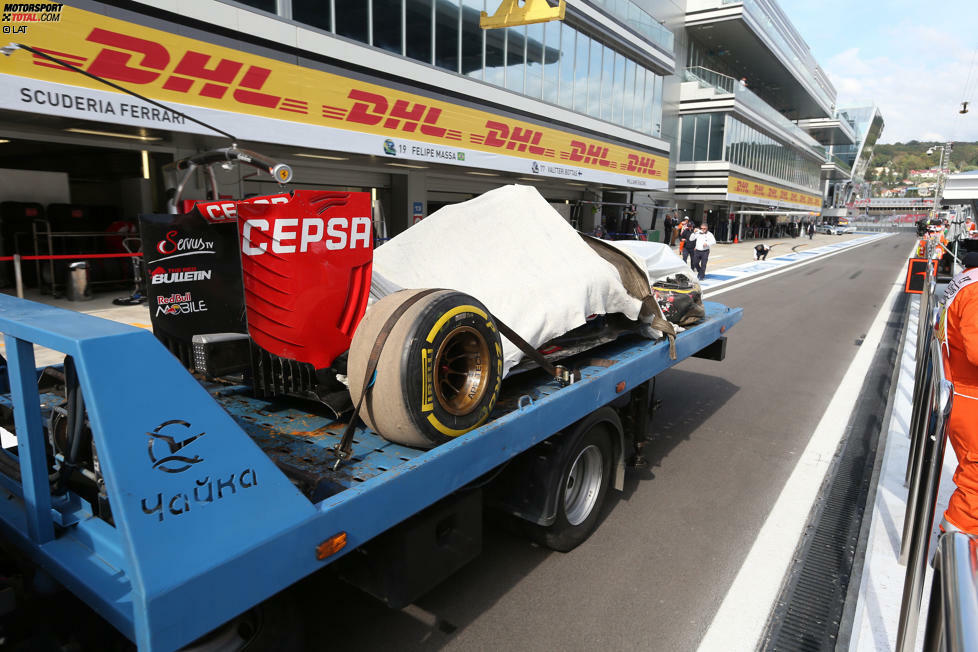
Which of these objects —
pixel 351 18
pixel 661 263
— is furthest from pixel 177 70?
pixel 661 263

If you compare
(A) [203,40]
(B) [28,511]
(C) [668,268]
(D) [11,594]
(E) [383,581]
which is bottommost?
(E) [383,581]

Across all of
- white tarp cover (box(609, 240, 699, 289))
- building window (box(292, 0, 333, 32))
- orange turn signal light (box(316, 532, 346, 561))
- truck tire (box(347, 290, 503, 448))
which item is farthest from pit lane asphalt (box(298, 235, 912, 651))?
building window (box(292, 0, 333, 32))

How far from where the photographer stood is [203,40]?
37.9ft

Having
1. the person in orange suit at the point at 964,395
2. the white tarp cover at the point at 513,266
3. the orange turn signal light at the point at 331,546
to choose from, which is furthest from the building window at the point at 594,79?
the orange turn signal light at the point at 331,546

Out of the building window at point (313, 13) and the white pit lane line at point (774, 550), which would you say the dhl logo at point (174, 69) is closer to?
the building window at point (313, 13)

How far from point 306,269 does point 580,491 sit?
229 cm

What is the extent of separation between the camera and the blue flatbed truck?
1.55 meters

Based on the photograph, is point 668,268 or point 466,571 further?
point 668,268

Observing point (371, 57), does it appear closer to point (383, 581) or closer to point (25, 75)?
point (25, 75)

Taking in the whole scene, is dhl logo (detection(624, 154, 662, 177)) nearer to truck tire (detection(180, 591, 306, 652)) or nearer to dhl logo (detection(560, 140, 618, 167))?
dhl logo (detection(560, 140, 618, 167))

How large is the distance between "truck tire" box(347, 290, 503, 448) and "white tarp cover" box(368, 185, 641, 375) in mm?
449

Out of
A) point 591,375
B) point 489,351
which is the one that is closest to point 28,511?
point 489,351

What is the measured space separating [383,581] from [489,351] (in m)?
1.15

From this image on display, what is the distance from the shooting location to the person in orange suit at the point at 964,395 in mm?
3205
